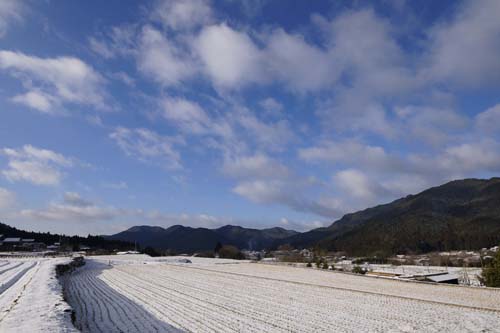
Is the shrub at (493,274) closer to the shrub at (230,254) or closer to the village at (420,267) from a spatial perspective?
the village at (420,267)

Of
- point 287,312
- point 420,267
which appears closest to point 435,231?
point 420,267

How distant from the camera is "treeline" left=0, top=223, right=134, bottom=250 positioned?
539 ft

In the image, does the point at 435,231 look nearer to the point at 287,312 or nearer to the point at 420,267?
the point at 420,267

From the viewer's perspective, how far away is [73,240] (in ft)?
565

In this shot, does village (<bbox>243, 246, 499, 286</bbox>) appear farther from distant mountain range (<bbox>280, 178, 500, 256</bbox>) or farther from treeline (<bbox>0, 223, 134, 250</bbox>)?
treeline (<bbox>0, 223, 134, 250</bbox>)

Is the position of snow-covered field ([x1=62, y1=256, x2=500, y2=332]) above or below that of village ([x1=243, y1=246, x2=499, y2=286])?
below

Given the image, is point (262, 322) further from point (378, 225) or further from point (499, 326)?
point (378, 225)

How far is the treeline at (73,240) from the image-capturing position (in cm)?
16430

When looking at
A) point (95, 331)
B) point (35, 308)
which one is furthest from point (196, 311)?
point (35, 308)

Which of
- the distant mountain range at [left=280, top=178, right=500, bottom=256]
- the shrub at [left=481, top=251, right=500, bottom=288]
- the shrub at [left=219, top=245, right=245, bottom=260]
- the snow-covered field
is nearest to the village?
the shrub at [left=481, top=251, right=500, bottom=288]

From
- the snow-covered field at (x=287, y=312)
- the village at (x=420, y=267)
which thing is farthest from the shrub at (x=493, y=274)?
the snow-covered field at (x=287, y=312)

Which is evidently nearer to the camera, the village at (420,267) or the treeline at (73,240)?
the village at (420,267)

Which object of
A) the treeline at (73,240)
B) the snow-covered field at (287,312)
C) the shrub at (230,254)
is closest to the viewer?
the snow-covered field at (287,312)

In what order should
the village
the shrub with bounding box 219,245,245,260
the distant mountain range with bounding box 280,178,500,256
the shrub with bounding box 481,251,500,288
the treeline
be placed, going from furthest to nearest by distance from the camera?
the treeline < the distant mountain range with bounding box 280,178,500,256 < the shrub with bounding box 219,245,245,260 < the village < the shrub with bounding box 481,251,500,288
